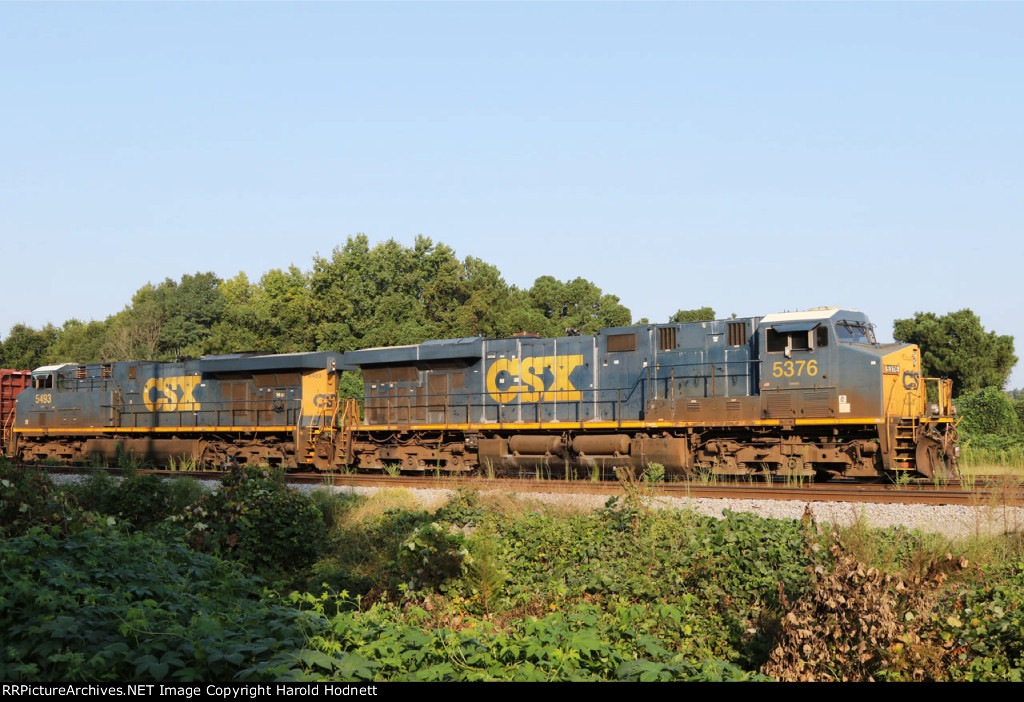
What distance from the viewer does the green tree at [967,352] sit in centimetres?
3588

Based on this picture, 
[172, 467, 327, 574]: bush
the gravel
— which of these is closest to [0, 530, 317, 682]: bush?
[172, 467, 327, 574]: bush

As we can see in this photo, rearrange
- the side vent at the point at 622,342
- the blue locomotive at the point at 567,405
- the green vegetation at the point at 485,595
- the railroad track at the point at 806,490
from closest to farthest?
the green vegetation at the point at 485,595
the railroad track at the point at 806,490
the blue locomotive at the point at 567,405
the side vent at the point at 622,342

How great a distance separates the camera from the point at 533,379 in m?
20.4

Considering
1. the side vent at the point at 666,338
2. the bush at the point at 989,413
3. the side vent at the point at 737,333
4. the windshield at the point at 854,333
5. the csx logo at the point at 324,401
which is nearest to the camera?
the windshield at the point at 854,333

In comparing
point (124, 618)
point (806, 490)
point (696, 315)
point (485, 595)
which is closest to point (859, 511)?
point (806, 490)

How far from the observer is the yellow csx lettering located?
2519 centimetres

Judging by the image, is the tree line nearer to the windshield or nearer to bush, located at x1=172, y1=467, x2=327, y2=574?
the windshield

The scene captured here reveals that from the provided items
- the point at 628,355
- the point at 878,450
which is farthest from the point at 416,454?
the point at 878,450

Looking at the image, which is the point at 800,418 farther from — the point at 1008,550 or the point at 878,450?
the point at 1008,550

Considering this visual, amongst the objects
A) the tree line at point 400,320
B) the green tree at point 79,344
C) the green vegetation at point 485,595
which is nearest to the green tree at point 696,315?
the tree line at point 400,320

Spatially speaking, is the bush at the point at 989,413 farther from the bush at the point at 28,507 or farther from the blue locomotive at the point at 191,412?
the bush at the point at 28,507

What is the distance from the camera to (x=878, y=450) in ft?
53.3

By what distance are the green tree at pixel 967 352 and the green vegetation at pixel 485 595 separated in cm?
3011
